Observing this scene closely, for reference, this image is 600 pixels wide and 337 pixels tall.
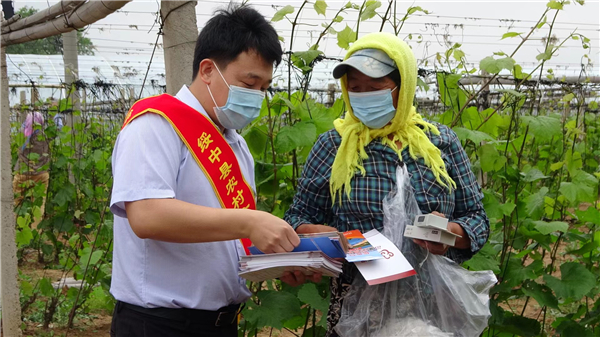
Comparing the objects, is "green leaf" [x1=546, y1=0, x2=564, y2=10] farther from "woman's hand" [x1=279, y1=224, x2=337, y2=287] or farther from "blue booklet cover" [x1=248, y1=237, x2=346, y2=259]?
"blue booklet cover" [x1=248, y1=237, x2=346, y2=259]

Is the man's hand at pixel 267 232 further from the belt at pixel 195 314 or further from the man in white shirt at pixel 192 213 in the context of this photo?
the belt at pixel 195 314

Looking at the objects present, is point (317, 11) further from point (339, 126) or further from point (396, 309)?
point (396, 309)

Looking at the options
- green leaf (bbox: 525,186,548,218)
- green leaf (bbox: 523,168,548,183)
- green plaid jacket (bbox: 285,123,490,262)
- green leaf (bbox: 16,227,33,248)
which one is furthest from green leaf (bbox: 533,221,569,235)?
green leaf (bbox: 16,227,33,248)

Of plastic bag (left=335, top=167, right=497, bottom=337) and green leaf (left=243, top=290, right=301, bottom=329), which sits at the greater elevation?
plastic bag (left=335, top=167, right=497, bottom=337)

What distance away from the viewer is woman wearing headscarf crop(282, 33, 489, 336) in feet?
6.26

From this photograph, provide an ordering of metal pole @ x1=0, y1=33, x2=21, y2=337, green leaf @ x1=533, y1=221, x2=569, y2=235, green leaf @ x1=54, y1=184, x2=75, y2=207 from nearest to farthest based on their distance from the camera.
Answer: green leaf @ x1=533, y1=221, x2=569, y2=235 < metal pole @ x1=0, y1=33, x2=21, y2=337 < green leaf @ x1=54, y1=184, x2=75, y2=207

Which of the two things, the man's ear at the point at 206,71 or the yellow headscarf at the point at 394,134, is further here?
the yellow headscarf at the point at 394,134

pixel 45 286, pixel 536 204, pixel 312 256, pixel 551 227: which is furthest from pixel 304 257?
pixel 45 286

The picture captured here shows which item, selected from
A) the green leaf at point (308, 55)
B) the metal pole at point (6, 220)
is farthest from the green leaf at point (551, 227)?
the metal pole at point (6, 220)

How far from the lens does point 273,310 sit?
2420 millimetres

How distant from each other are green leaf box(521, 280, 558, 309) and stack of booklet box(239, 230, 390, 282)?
156 cm

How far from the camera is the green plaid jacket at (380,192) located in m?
1.91

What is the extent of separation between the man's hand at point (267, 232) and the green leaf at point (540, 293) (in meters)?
1.92

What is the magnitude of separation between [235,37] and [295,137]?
86 centimetres
